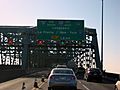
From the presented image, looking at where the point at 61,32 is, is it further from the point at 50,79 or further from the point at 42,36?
the point at 50,79

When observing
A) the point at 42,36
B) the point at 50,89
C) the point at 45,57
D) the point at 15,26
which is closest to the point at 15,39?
the point at 15,26

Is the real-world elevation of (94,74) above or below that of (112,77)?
above

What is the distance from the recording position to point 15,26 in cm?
7512

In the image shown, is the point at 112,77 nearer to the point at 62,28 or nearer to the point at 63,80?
the point at 62,28

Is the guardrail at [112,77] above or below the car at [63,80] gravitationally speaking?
below

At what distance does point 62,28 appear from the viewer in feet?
195

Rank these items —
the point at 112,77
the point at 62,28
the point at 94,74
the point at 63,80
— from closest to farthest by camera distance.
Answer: the point at 63,80 → the point at 94,74 → the point at 112,77 → the point at 62,28

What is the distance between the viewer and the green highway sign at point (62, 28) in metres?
58.9

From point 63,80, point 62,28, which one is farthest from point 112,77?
point 63,80

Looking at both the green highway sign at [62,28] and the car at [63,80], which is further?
the green highway sign at [62,28]

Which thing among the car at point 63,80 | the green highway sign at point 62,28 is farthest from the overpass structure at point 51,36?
the car at point 63,80

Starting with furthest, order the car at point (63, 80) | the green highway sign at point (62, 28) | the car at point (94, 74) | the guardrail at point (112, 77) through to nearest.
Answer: the green highway sign at point (62, 28) → the guardrail at point (112, 77) → the car at point (94, 74) → the car at point (63, 80)

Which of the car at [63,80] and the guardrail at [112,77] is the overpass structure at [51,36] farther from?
the car at [63,80]

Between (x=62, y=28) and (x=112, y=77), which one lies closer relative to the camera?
(x=112, y=77)
